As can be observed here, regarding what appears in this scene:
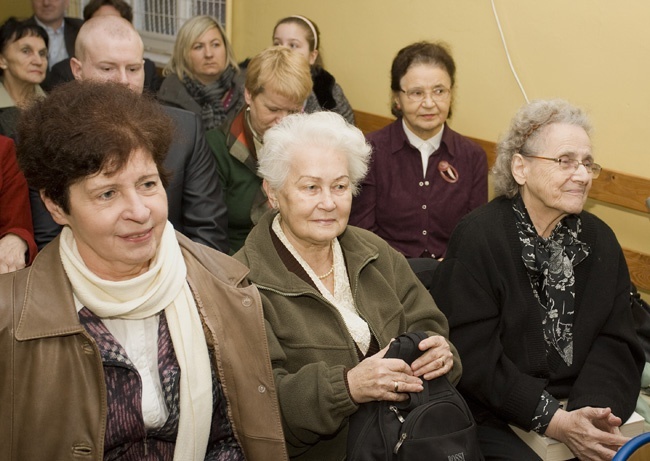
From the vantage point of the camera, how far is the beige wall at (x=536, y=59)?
2.90 metres

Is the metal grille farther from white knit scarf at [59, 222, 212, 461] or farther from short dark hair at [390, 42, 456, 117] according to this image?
white knit scarf at [59, 222, 212, 461]

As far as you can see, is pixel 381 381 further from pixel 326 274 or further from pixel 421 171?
pixel 421 171

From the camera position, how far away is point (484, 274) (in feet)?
7.17

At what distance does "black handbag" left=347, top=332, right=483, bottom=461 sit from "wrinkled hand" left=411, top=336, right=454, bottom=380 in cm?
2

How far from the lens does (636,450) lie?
1557mm

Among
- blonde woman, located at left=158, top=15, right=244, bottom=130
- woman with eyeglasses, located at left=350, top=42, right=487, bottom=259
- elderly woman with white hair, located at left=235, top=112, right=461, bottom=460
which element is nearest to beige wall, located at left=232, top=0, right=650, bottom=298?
woman with eyeglasses, located at left=350, top=42, right=487, bottom=259

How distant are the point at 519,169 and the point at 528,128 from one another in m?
0.13

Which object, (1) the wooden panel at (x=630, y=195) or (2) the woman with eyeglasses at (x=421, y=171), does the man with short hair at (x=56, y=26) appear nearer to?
(2) the woman with eyeglasses at (x=421, y=171)

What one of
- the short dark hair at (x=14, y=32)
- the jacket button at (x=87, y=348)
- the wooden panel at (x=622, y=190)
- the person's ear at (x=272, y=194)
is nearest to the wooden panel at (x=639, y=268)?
the wooden panel at (x=622, y=190)

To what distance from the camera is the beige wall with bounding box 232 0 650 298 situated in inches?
114

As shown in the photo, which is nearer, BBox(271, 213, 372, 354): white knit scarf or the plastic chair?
the plastic chair

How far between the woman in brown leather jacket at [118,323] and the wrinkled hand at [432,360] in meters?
0.38

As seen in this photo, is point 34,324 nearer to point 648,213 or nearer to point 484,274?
point 484,274

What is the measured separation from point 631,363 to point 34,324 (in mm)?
1743
